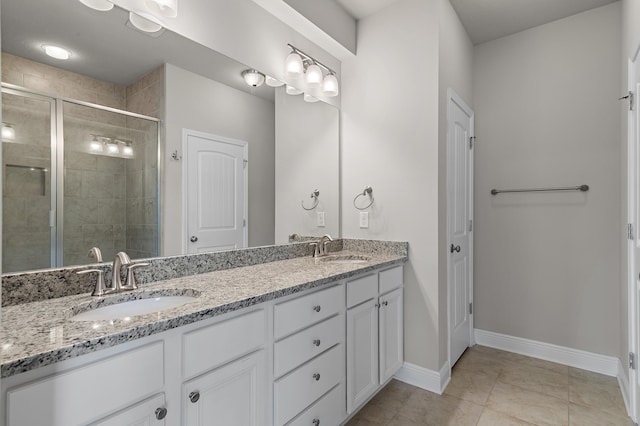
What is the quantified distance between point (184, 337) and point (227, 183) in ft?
A: 3.19

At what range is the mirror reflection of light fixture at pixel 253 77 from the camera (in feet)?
6.30

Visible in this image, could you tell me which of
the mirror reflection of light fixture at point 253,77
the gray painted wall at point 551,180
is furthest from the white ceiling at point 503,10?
the mirror reflection of light fixture at point 253,77

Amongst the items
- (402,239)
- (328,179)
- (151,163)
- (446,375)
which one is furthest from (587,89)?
(151,163)

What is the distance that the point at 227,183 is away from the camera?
183 centimetres

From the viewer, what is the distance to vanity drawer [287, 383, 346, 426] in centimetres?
149

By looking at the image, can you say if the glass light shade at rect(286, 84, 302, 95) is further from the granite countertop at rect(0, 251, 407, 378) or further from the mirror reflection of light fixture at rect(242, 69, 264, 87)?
the granite countertop at rect(0, 251, 407, 378)

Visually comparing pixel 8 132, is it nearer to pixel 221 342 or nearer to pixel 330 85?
pixel 221 342

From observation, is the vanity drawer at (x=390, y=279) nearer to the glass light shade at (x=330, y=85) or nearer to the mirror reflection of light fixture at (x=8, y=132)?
the glass light shade at (x=330, y=85)

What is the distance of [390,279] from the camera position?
7.02 ft

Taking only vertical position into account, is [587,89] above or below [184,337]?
above

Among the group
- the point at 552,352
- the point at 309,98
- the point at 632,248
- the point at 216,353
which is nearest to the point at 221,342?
the point at 216,353

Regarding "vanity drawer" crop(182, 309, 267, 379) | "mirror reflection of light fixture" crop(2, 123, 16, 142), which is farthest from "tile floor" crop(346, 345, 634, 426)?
"mirror reflection of light fixture" crop(2, 123, 16, 142)

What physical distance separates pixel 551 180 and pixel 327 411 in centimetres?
243

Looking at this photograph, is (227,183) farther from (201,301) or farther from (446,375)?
(446,375)
